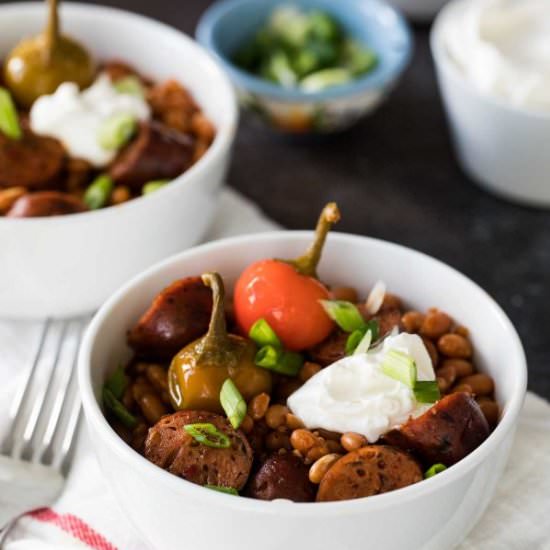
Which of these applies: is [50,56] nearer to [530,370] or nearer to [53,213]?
[53,213]

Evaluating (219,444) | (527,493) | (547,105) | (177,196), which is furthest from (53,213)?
(547,105)

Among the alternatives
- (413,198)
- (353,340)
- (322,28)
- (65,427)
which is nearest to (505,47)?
(413,198)

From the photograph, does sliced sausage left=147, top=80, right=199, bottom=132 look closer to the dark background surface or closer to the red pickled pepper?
the dark background surface

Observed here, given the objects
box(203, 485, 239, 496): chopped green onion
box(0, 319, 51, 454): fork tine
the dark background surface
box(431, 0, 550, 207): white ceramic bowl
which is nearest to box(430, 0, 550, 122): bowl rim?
box(431, 0, 550, 207): white ceramic bowl

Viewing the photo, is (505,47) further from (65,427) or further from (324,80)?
(65,427)

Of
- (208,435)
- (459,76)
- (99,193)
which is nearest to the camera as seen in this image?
(208,435)

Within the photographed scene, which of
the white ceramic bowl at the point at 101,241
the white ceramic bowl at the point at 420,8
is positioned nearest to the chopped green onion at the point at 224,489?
the white ceramic bowl at the point at 101,241
